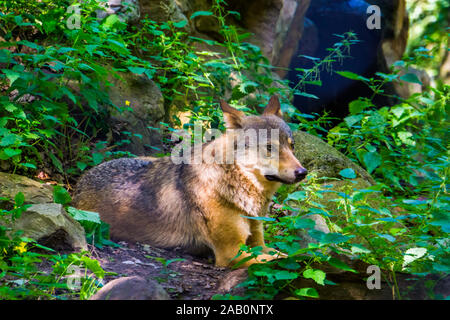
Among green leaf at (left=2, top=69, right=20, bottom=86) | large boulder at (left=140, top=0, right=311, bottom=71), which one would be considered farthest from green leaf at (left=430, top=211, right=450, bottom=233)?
large boulder at (left=140, top=0, right=311, bottom=71)

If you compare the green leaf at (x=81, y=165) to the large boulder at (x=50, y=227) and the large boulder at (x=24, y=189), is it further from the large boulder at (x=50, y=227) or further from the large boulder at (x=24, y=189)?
the large boulder at (x=50, y=227)

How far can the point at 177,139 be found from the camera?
290 inches

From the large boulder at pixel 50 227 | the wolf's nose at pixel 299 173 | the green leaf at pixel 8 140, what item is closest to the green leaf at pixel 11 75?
the green leaf at pixel 8 140

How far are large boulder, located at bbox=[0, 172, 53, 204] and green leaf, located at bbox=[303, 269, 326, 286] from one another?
276cm

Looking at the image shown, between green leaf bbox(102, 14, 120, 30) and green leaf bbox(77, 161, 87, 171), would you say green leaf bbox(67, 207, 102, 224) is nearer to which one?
green leaf bbox(77, 161, 87, 171)

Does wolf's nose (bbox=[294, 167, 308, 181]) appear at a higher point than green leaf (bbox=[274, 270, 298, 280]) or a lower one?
higher

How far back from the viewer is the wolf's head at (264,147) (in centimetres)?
426

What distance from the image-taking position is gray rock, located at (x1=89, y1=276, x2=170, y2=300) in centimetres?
251

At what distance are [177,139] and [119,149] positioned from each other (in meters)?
1.26

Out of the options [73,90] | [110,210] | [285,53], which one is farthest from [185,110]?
[285,53]

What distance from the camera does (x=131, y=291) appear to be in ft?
8.34

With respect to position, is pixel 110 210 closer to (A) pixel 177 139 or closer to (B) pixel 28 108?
(B) pixel 28 108

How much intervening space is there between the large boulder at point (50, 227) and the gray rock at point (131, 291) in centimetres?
101
